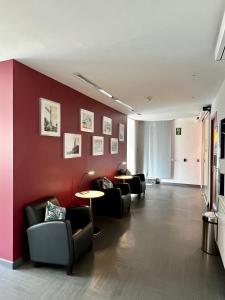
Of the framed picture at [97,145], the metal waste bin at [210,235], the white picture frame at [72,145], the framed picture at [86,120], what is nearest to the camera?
the metal waste bin at [210,235]

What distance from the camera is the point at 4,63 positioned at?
2.85 m

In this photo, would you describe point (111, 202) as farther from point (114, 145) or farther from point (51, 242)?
point (51, 242)

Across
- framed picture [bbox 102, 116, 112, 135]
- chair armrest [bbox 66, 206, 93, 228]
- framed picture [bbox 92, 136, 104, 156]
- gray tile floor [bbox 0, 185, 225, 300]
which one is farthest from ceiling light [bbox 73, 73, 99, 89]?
gray tile floor [bbox 0, 185, 225, 300]

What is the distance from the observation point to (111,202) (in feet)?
15.7

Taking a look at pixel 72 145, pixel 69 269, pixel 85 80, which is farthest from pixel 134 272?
pixel 85 80

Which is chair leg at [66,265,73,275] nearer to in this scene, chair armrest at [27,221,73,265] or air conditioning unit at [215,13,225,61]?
chair armrest at [27,221,73,265]

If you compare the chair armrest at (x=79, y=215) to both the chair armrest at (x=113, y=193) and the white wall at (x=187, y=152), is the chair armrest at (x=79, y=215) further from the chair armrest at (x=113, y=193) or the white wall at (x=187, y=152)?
the white wall at (x=187, y=152)

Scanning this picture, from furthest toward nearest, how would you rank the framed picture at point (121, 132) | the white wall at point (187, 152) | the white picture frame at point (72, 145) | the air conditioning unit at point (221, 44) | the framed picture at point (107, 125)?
the white wall at point (187, 152) < the framed picture at point (121, 132) < the framed picture at point (107, 125) < the white picture frame at point (72, 145) < the air conditioning unit at point (221, 44)

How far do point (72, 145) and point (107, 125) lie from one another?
1913mm

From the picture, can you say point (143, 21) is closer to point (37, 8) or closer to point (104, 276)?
point (37, 8)

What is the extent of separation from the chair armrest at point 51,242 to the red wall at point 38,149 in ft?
0.97

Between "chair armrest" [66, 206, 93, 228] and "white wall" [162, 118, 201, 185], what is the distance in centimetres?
633

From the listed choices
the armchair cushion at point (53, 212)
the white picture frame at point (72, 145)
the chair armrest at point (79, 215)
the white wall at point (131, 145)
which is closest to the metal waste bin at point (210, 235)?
the chair armrest at point (79, 215)

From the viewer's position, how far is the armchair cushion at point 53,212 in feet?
9.74
